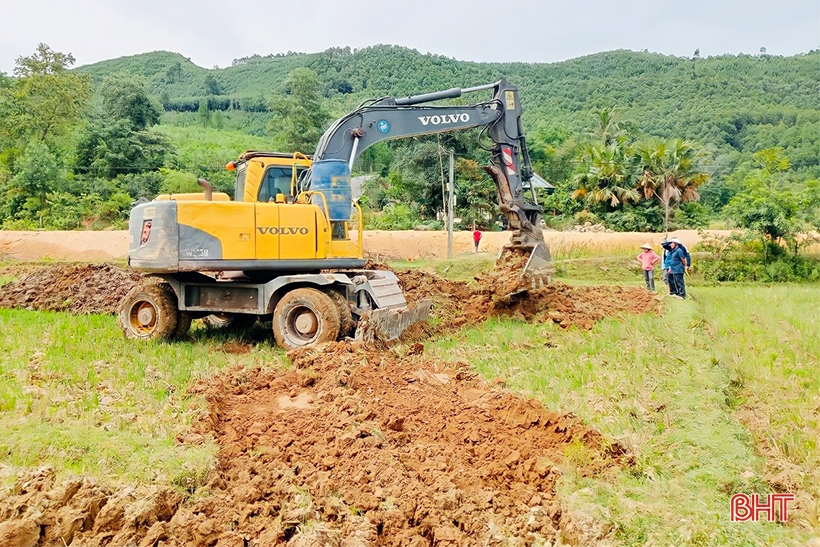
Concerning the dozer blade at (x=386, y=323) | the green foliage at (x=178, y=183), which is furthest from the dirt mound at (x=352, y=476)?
the green foliage at (x=178, y=183)

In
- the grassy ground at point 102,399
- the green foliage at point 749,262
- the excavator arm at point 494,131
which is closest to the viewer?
the grassy ground at point 102,399

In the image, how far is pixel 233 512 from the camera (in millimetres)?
4113

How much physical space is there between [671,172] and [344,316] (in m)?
27.7

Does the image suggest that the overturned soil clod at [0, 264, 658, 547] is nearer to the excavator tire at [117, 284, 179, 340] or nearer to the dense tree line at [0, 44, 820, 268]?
the excavator tire at [117, 284, 179, 340]

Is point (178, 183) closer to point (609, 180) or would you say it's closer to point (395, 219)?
point (395, 219)

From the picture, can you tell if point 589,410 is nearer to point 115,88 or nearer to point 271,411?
point 271,411

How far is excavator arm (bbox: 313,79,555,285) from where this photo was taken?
10359mm

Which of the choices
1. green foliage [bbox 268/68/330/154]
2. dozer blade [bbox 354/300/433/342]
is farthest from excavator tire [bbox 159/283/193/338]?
green foliage [bbox 268/68/330/154]

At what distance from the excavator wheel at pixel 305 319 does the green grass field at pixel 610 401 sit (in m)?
0.33

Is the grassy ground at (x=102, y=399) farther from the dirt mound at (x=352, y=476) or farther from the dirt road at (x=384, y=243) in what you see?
the dirt road at (x=384, y=243)

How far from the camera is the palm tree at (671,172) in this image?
31.8m

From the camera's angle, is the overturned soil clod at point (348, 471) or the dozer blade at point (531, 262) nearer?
the overturned soil clod at point (348, 471)

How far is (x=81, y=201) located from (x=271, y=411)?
31289mm

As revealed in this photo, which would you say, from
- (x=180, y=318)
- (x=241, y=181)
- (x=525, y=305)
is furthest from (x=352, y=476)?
(x=525, y=305)
